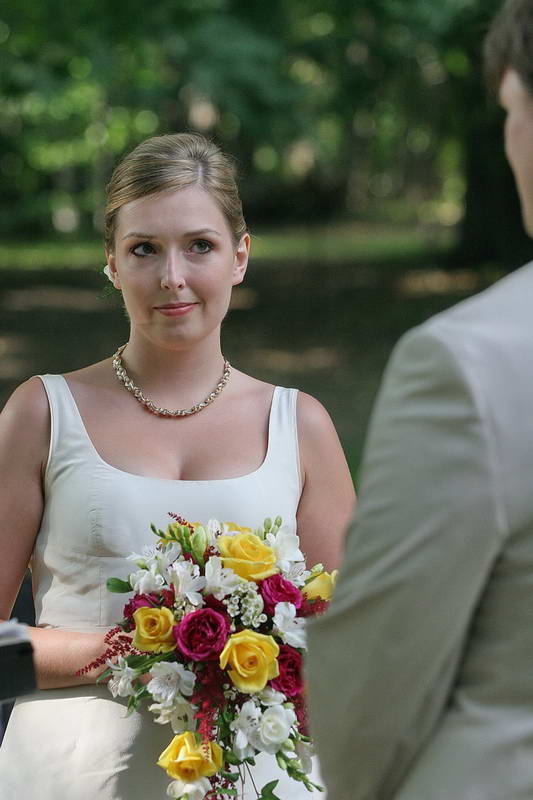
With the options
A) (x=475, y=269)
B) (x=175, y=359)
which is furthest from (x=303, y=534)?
(x=475, y=269)

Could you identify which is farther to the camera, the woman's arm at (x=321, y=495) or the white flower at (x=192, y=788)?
the woman's arm at (x=321, y=495)

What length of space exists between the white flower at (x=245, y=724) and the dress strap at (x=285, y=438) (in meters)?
0.73

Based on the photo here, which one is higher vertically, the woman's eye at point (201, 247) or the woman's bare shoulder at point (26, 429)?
the woman's eye at point (201, 247)

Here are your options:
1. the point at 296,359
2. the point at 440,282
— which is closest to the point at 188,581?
the point at 296,359

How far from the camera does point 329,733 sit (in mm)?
1527

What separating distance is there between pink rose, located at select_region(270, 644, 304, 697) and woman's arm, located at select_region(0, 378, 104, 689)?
1.76 feet

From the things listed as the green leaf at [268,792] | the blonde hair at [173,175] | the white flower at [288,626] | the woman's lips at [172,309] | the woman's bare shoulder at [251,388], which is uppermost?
the blonde hair at [173,175]

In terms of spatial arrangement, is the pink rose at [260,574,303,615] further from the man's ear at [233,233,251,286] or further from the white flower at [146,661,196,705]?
the man's ear at [233,233,251,286]

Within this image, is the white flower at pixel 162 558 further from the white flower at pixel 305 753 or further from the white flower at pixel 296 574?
the white flower at pixel 305 753

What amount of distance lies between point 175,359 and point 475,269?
703 inches

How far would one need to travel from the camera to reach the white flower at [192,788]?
238 cm

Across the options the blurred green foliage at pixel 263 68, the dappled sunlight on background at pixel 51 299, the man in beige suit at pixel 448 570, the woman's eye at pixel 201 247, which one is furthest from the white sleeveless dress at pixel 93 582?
the dappled sunlight on background at pixel 51 299

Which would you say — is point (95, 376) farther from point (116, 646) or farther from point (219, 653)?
point (219, 653)

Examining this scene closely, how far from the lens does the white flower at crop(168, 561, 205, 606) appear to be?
2372mm
